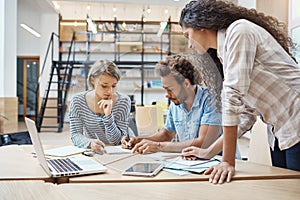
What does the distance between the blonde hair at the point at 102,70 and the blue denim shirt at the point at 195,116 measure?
33cm

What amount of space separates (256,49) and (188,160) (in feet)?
1.71

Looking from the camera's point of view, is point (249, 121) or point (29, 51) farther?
point (29, 51)

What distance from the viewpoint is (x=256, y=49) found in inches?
46.3

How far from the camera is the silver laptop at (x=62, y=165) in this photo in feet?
3.75

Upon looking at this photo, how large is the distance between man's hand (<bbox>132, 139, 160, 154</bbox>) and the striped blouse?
3.9 inches

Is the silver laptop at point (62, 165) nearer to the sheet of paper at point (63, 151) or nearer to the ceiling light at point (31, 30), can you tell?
the sheet of paper at point (63, 151)

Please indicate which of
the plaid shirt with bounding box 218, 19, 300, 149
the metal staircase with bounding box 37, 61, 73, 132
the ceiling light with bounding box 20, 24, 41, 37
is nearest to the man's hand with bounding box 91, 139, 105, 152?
the plaid shirt with bounding box 218, 19, 300, 149

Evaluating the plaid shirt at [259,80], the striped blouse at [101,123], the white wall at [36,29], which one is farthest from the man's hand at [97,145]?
the white wall at [36,29]

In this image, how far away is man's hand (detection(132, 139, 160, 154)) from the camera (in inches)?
59.9

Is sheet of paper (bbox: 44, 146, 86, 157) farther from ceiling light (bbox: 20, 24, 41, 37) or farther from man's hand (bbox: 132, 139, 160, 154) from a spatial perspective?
ceiling light (bbox: 20, 24, 41, 37)

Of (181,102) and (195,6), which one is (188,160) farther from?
(195,6)

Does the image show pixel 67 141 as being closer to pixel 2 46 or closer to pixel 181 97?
pixel 181 97

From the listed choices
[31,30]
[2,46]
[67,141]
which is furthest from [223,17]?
[31,30]

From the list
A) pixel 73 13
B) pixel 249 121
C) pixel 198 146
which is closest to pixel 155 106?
pixel 198 146
